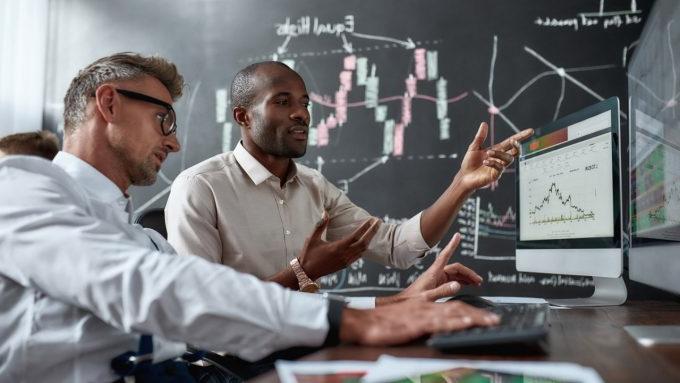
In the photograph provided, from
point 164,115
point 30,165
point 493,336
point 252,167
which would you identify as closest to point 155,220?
point 252,167

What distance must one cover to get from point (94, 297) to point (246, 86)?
5.05 ft

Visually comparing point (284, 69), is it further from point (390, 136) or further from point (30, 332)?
point (30, 332)

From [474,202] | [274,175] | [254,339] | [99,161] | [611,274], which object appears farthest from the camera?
[474,202]

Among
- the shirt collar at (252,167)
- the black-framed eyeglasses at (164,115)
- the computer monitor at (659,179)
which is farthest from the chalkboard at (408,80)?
the black-framed eyeglasses at (164,115)

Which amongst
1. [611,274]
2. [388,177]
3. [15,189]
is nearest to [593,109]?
[611,274]

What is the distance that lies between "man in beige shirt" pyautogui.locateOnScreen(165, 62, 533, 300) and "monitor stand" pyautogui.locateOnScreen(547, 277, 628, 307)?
0.33m

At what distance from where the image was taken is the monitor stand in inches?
63.7

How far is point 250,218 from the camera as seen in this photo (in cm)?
200

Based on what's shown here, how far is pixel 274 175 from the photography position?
213 cm

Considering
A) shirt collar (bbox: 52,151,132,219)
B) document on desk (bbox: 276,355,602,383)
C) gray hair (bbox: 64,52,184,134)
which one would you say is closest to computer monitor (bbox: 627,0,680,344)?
document on desk (bbox: 276,355,602,383)

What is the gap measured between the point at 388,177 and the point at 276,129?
96cm

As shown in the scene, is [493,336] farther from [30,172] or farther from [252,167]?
[252,167]

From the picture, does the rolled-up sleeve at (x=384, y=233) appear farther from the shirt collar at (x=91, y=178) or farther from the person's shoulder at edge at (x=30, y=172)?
the person's shoulder at edge at (x=30, y=172)

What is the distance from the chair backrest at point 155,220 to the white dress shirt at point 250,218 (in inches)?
2.9
